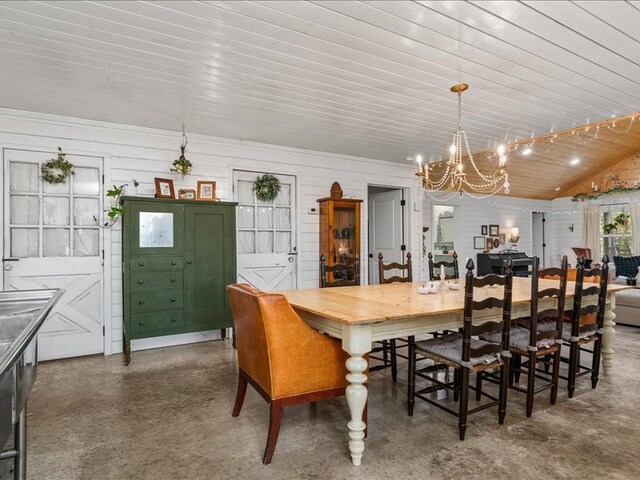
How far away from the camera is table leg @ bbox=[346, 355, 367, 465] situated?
2.10 m

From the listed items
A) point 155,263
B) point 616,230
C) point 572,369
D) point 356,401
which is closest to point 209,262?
point 155,263

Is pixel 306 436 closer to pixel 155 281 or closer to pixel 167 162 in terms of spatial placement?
pixel 155 281

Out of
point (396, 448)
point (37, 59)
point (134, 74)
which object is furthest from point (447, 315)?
point (37, 59)

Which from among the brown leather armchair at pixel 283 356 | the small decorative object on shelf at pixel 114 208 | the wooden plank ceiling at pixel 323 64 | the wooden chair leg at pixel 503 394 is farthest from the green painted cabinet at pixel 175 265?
the wooden chair leg at pixel 503 394

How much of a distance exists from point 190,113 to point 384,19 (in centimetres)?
242

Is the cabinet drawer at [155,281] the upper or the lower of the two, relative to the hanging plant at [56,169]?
lower

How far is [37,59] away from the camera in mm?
2881

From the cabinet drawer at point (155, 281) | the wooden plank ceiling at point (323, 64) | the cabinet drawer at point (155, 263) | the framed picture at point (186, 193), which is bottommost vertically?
the cabinet drawer at point (155, 281)

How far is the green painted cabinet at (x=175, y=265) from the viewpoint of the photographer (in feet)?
12.9

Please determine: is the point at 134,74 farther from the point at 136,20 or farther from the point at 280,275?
the point at 280,275

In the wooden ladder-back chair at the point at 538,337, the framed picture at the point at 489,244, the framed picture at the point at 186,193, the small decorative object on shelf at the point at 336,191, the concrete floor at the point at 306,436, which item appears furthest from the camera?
the framed picture at the point at 489,244

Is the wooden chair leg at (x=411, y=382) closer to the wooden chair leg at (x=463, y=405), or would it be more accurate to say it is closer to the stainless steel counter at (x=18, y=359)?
the wooden chair leg at (x=463, y=405)

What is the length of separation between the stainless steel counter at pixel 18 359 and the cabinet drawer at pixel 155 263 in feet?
5.39

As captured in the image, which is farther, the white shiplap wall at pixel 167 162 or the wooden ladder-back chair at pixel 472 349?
the white shiplap wall at pixel 167 162
